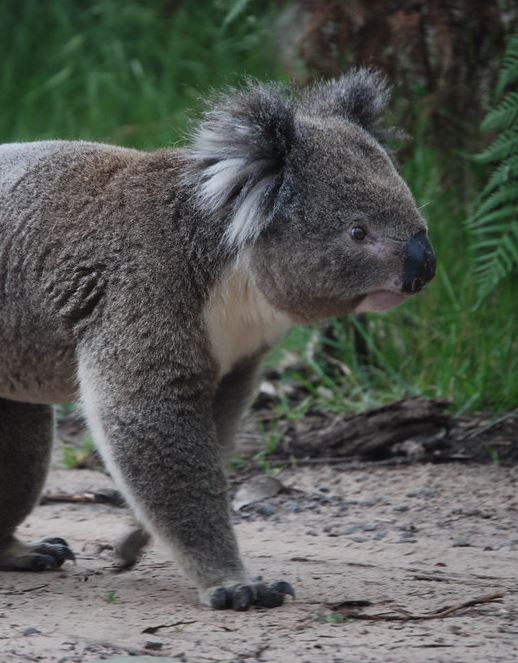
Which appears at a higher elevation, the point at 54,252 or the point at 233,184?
the point at 233,184

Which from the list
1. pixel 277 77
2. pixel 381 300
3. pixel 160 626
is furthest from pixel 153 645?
pixel 277 77

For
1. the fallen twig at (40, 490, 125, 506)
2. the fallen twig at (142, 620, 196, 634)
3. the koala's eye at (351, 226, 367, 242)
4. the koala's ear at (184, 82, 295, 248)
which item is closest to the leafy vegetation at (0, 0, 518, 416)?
the koala's ear at (184, 82, 295, 248)

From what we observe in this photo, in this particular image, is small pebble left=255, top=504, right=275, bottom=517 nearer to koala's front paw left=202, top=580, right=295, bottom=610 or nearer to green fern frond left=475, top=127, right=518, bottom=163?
koala's front paw left=202, top=580, right=295, bottom=610

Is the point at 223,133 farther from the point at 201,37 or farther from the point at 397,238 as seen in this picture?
the point at 201,37

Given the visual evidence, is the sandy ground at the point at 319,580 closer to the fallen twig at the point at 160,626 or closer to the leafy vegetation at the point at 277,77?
the fallen twig at the point at 160,626

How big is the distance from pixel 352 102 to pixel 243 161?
0.57 meters

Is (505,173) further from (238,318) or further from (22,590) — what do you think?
(22,590)

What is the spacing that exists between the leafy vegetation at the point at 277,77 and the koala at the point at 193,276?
14.3 inches

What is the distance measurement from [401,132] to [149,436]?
4.52ft

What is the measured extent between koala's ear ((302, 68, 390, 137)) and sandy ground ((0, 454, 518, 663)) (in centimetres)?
139

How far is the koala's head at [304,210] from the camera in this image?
322cm

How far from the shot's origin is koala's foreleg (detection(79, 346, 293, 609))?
309 centimetres

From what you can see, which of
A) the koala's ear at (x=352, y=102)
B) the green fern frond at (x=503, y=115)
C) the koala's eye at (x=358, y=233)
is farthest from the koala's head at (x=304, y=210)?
Result: the green fern frond at (x=503, y=115)

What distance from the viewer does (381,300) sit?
3.29 meters
